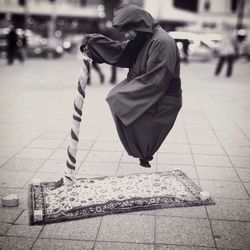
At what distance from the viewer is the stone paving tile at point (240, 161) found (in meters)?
5.24

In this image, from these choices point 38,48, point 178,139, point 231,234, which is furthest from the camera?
point 38,48

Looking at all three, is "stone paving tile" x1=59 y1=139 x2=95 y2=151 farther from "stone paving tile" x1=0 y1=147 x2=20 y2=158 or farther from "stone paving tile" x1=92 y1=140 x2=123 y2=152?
"stone paving tile" x1=0 y1=147 x2=20 y2=158

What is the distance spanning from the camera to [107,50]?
13.5 feet

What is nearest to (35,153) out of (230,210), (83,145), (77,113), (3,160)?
(3,160)

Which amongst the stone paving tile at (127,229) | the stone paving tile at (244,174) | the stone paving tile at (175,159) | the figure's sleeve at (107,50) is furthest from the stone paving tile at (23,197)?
the stone paving tile at (244,174)

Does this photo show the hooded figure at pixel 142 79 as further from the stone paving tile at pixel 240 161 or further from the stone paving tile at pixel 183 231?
the stone paving tile at pixel 240 161

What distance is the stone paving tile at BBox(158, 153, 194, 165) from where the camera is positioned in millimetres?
5355

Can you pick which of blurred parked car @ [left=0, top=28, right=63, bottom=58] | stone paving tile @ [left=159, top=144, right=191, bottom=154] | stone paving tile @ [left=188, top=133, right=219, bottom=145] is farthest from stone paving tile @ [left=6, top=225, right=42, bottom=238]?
blurred parked car @ [left=0, top=28, right=63, bottom=58]

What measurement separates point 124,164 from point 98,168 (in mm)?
379

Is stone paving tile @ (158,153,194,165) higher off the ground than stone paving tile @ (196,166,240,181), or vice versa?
stone paving tile @ (196,166,240,181)

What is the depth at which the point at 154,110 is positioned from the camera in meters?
4.17

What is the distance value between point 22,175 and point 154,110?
71.9 inches

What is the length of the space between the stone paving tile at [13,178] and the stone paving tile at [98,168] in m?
0.65

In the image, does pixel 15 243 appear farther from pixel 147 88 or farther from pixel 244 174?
pixel 244 174
